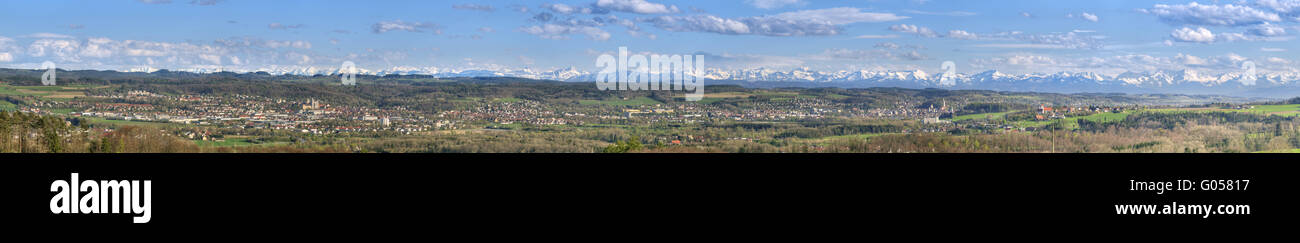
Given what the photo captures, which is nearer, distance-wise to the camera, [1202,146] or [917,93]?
[1202,146]

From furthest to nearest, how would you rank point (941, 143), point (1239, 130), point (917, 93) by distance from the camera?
point (917, 93) < point (1239, 130) < point (941, 143)

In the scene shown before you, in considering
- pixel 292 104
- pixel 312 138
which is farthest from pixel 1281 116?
pixel 292 104

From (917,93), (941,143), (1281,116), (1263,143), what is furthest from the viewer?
(917,93)

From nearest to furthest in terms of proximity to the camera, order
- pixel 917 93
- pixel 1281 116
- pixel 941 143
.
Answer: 1. pixel 941 143
2. pixel 1281 116
3. pixel 917 93

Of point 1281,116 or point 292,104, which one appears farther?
point 292,104
